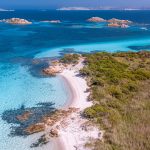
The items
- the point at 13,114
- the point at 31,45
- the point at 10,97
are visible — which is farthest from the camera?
the point at 31,45

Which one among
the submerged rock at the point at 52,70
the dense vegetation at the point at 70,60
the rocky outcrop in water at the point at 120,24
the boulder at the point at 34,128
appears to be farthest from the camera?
the rocky outcrop in water at the point at 120,24

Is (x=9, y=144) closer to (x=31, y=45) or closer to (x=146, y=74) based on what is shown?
(x=146, y=74)

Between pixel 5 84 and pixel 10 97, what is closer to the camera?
pixel 10 97

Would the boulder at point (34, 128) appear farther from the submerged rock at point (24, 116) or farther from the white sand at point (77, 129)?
the submerged rock at point (24, 116)

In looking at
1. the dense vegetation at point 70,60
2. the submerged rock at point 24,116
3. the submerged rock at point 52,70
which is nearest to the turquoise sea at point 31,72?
the submerged rock at point 24,116

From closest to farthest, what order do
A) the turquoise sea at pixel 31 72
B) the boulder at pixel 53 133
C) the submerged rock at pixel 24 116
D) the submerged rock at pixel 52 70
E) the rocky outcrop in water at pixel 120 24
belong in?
the boulder at pixel 53 133, the turquoise sea at pixel 31 72, the submerged rock at pixel 24 116, the submerged rock at pixel 52 70, the rocky outcrop in water at pixel 120 24

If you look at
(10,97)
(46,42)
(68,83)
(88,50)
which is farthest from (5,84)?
(46,42)

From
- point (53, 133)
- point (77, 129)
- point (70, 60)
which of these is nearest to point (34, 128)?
point (53, 133)

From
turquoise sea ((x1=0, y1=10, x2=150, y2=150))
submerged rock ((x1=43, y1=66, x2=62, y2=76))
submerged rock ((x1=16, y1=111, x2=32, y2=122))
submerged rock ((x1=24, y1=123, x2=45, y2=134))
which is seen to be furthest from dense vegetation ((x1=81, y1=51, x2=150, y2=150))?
submerged rock ((x1=16, y1=111, x2=32, y2=122))
